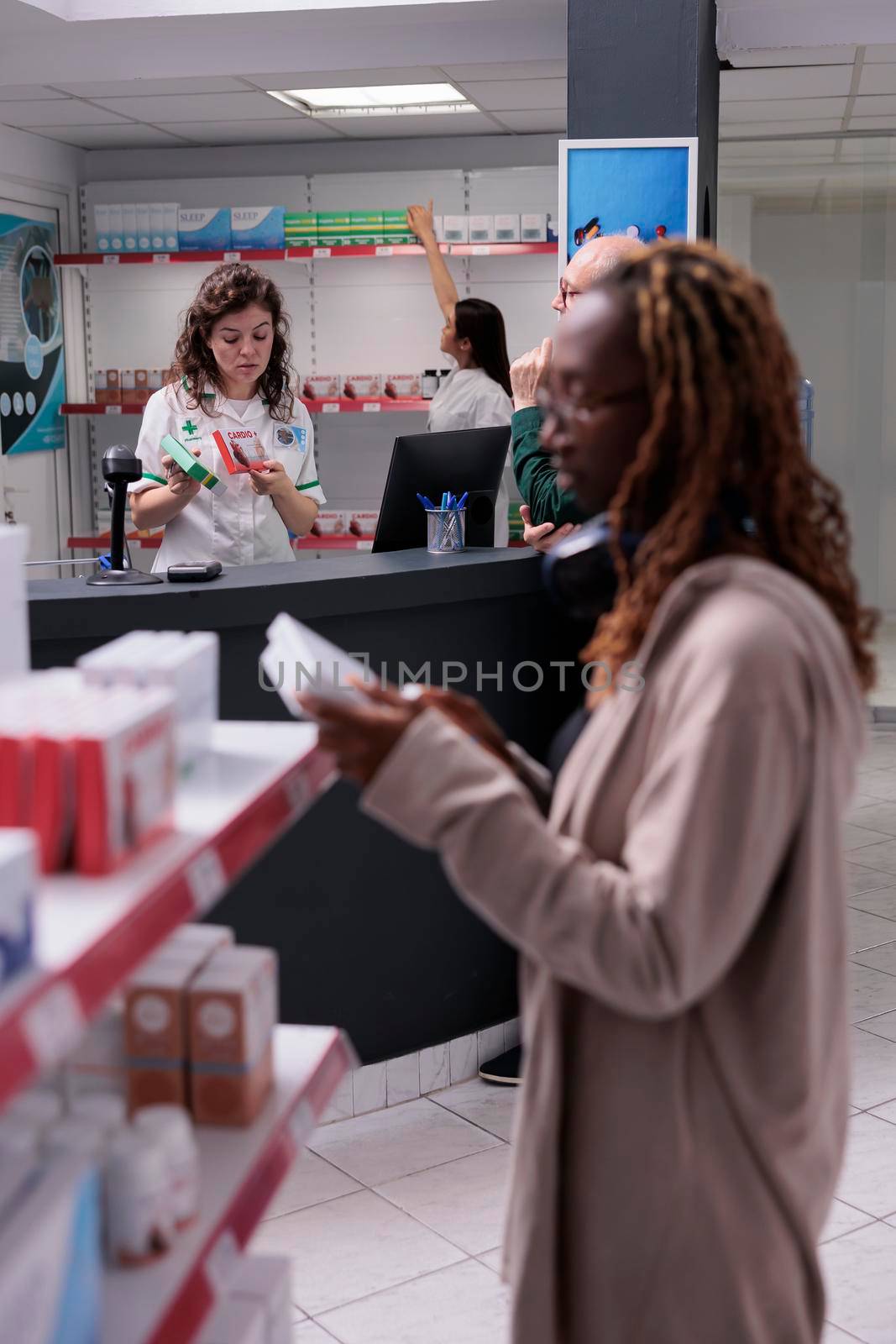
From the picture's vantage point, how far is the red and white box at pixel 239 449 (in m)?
3.51

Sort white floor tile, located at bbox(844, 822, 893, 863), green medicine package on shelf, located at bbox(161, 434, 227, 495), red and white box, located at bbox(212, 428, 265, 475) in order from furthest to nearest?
white floor tile, located at bbox(844, 822, 893, 863) < red and white box, located at bbox(212, 428, 265, 475) < green medicine package on shelf, located at bbox(161, 434, 227, 495)

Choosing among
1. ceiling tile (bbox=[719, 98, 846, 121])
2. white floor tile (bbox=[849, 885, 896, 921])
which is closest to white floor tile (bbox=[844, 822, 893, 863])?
white floor tile (bbox=[849, 885, 896, 921])

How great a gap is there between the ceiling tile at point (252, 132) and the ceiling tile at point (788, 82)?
1950 millimetres

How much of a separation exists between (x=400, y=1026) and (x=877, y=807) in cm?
316

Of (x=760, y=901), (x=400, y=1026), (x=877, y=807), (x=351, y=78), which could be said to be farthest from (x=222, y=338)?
(x=877, y=807)

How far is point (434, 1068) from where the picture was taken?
337 cm

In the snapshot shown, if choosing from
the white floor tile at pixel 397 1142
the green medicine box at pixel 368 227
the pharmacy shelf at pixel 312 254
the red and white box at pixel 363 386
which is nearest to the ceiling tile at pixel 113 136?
the pharmacy shelf at pixel 312 254

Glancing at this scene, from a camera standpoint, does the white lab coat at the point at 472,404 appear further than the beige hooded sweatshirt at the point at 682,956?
Yes

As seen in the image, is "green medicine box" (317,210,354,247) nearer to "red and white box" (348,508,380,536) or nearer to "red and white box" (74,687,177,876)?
"red and white box" (348,508,380,536)

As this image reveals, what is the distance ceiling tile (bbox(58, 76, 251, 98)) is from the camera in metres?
5.64

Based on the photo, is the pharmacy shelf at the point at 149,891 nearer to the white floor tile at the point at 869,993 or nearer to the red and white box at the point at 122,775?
the red and white box at the point at 122,775

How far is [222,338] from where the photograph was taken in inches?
142

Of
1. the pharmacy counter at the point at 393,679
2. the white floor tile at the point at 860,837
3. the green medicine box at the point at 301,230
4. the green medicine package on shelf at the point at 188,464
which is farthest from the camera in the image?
the green medicine box at the point at 301,230

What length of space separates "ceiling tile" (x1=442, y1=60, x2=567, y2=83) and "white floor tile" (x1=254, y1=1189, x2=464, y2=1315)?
4133 millimetres
